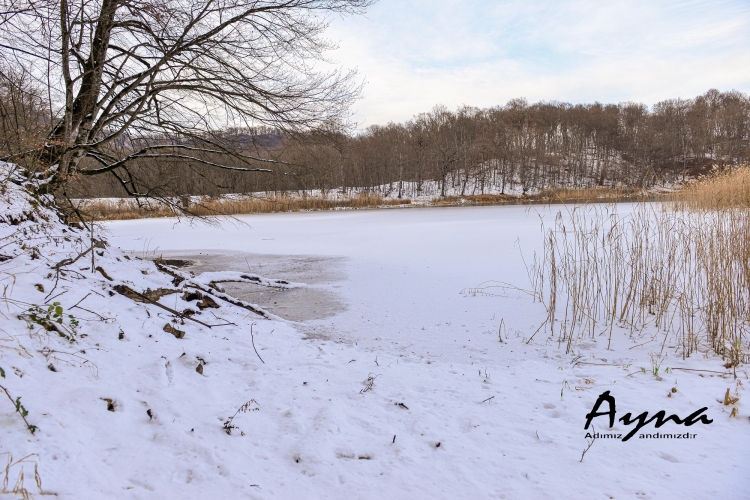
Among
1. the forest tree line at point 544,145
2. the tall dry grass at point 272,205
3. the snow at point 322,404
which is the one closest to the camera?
the snow at point 322,404

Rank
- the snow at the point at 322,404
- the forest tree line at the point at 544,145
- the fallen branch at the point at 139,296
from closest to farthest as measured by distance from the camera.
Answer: the snow at the point at 322,404
the fallen branch at the point at 139,296
the forest tree line at the point at 544,145

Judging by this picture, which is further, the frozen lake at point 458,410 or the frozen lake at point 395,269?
the frozen lake at point 395,269

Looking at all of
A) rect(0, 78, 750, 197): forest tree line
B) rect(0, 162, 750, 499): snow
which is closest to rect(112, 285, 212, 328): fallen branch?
rect(0, 162, 750, 499): snow


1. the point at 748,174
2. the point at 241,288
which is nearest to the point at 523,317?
the point at 241,288

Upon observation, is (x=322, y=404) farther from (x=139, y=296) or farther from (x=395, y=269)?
(x=395, y=269)

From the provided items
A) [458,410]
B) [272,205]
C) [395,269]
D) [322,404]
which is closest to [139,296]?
[322,404]

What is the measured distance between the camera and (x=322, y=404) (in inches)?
95.3

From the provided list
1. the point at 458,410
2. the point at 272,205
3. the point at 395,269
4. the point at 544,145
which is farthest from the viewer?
the point at 544,145

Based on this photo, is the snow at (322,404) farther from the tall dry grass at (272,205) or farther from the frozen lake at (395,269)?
the tall dry grass at (272,205)

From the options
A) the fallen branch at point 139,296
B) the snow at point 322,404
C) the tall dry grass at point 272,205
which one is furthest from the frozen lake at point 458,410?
the tall dry grass at point 272,205

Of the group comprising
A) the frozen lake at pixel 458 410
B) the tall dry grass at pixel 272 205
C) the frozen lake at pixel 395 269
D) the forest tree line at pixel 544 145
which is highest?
the forest tree line at pixel 544 145

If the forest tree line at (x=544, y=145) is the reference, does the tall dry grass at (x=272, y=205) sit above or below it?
below

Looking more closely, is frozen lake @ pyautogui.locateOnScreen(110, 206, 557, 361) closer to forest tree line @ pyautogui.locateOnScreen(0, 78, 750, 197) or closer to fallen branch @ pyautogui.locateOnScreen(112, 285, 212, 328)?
fallen branch @ pyautogui.locateOnScreen(112, 285, 212, 328)

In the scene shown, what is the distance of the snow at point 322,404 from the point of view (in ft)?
5.54
